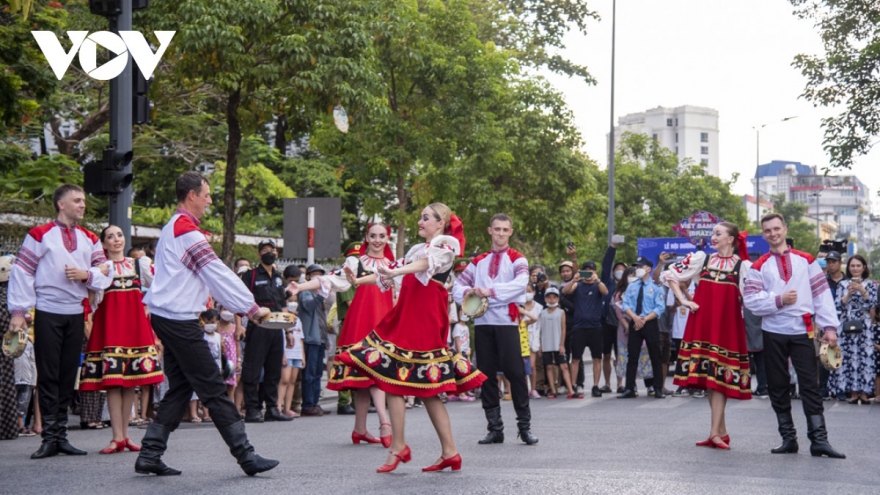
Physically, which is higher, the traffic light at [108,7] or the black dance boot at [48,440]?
the traffic light at [108,7]

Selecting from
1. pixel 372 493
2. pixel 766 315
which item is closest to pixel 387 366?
pixel 372 493

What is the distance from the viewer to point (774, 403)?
10984mm

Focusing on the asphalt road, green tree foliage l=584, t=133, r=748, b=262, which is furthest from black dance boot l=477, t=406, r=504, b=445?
green tree foliage l=584, t=133, r=748, b=262

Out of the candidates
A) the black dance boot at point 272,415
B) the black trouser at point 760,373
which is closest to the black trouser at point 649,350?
the black trouser at point 760,373

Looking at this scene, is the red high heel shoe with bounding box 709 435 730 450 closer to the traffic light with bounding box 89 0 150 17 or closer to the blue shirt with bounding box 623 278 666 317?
the traffic light with bounding box 89 0 150 17

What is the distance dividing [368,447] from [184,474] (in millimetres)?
2786

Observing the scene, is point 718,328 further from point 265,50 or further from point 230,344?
point 265,50

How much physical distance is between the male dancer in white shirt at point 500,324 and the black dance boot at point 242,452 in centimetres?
331

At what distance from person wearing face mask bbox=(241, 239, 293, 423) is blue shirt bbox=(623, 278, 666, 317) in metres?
6.77

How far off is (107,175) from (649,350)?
9.48m

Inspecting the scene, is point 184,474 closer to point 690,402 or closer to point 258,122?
point 690,402

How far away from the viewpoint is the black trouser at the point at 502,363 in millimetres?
11406

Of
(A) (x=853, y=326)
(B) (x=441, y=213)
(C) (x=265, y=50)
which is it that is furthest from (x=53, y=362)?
(A) (x=853, y=326)

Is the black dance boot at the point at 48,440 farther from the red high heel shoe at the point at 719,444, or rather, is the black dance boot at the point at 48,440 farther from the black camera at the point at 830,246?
the black camera at the point at 830,246
